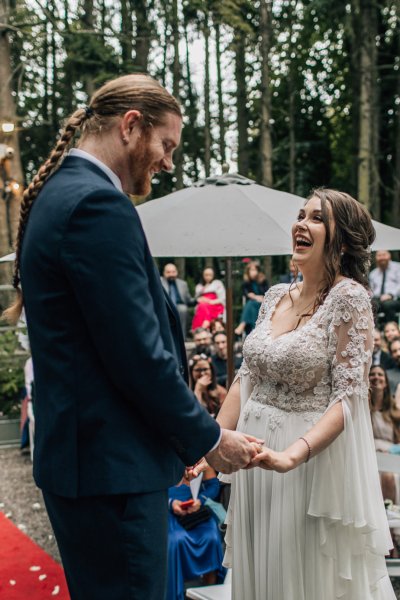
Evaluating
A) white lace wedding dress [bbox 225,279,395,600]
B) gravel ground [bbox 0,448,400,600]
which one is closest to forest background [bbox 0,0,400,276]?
gravel ground [bbox 0,448,400,600]

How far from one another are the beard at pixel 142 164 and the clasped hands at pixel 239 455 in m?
0.75

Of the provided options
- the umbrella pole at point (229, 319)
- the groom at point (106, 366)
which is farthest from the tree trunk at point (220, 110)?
the groom at point (106, 366)

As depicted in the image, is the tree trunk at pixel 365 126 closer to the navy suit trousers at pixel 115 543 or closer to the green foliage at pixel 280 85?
the green foliage at pixel 280 85

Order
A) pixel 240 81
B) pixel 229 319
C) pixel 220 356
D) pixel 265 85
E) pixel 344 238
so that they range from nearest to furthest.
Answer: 1. pixel 344 238
2. pixel 229 319
3. pixel 220 356
4. pixel 265 85
5. pixel 240 81

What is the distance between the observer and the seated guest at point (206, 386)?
257 inches

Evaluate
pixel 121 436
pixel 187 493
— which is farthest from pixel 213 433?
pixel 187 493

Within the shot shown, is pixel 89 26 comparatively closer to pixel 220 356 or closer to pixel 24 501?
pixel 220 356

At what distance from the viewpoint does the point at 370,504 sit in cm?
283

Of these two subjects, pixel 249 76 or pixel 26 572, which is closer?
pixel 26 572

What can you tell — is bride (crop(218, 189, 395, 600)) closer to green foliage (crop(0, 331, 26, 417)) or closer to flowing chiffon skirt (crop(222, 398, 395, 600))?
flowing chiffon skirt (crop(222, 398, 395, 600))

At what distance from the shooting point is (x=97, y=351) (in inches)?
75.2

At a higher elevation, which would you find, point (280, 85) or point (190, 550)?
point (280, 85)

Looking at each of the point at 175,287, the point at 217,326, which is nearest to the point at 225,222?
the point at 217,326

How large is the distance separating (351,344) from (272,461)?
54cm
